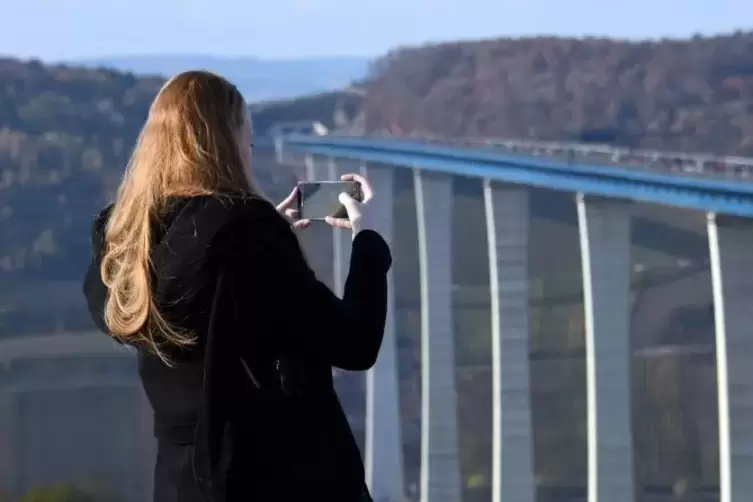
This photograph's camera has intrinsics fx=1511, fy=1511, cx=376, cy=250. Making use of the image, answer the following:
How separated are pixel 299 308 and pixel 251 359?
0.33 ft

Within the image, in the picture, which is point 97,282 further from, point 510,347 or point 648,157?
point 510,347

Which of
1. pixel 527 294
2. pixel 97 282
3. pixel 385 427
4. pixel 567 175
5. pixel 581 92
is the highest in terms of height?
pixel 581 92

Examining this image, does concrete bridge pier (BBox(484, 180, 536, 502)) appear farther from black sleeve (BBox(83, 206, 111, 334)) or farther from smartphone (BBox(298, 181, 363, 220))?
black sleeve (BBox(83, 206, 111, 334))

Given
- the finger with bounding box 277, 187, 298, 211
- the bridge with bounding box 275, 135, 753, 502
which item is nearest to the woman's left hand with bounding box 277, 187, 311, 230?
the finger with bounding box 277, 187, 298, 211

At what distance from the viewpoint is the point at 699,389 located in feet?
109

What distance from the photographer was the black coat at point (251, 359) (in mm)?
2172

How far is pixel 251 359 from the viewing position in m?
2.20

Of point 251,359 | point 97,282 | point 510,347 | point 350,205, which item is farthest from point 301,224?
point 510,347

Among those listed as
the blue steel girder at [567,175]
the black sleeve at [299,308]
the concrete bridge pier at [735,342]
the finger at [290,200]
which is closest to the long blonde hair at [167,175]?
the black sleeve at [299,308]

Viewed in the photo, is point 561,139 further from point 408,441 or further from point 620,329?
point 620,329

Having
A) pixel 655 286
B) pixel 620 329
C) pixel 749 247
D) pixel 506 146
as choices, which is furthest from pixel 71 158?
pixel 749 247

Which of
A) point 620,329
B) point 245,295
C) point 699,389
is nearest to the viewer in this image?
point 245,295

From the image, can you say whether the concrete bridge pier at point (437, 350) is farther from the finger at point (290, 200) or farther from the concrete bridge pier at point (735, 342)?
the finger at point (290, 200)

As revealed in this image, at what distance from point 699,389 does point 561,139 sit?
11186mm
